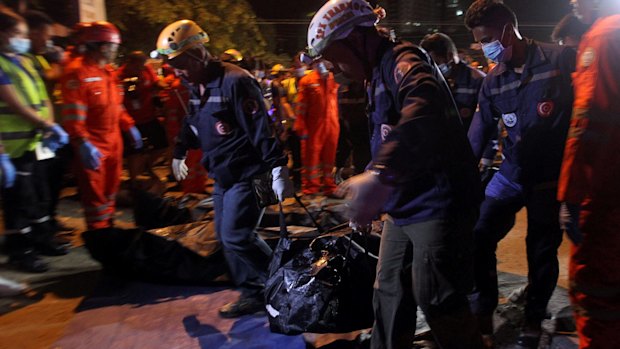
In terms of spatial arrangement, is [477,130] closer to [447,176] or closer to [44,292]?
[447,176]

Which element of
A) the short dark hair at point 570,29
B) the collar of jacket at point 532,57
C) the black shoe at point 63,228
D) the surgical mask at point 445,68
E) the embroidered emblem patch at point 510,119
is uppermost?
the short dark hair at point 570,29

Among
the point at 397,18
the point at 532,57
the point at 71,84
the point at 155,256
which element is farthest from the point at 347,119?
the point at 397,18

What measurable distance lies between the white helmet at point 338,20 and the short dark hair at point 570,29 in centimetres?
303

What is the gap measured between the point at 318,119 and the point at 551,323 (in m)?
4.53

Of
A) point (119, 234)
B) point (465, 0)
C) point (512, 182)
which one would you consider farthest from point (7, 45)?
point (465, 0)

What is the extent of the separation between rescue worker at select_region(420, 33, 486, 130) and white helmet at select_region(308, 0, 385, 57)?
2.52 meters

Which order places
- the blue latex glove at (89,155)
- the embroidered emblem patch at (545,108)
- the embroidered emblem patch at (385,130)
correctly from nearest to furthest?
1. the embroidered emblem patch at (385,130)
2. the embroidered emblem patch at (545,108)
3. the blue latex glove at (89,155)

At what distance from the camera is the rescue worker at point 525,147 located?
2.80m

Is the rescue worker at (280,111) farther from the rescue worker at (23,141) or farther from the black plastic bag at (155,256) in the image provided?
the rescue worker at (23,141)

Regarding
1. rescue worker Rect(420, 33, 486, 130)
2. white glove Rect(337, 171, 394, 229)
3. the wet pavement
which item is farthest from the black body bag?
rescue worker Rect(420, 33, 486, 130)

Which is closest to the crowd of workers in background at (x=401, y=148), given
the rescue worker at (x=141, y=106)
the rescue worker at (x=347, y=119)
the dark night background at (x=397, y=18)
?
the rescue worker at (x=141, y=106)

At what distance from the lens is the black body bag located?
2996 mm

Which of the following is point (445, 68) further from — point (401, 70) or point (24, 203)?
point (24, 203)

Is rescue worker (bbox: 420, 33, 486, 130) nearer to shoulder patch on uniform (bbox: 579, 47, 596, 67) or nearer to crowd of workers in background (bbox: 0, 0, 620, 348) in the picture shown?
crowd of workers in background (bbox: 0, 0, 620, 348)
